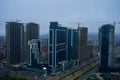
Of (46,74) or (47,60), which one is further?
(47,60)

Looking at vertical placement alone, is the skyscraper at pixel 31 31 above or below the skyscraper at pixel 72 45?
above

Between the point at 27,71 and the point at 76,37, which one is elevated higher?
the point at 76,37

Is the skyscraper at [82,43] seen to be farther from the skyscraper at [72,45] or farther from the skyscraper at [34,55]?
the skyscraper at [34,55]

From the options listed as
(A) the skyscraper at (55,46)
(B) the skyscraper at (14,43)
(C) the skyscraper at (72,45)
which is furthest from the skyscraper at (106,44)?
(B) the skyscraper at (14,43)

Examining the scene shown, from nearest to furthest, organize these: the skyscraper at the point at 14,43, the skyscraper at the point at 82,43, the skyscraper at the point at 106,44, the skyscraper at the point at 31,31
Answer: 1. the skyscraper at the point at 106,44
2. the skyscraper at the point at 14,43
3. the skyscraper at the point at 82,43
4. the skyscraper at the point at 31,31

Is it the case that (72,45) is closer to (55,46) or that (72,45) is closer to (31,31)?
(55,46)

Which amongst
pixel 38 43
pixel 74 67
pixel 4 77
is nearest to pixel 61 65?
pixel 74 67

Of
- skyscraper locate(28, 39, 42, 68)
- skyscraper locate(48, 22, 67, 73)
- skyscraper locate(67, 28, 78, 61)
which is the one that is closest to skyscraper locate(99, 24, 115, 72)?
skyscraper locate(48, 22, 67, 73)

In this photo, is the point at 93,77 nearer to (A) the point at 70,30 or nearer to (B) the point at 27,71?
(B) the point at 27,71

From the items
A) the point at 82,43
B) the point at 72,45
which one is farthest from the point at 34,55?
the point at 82,43
